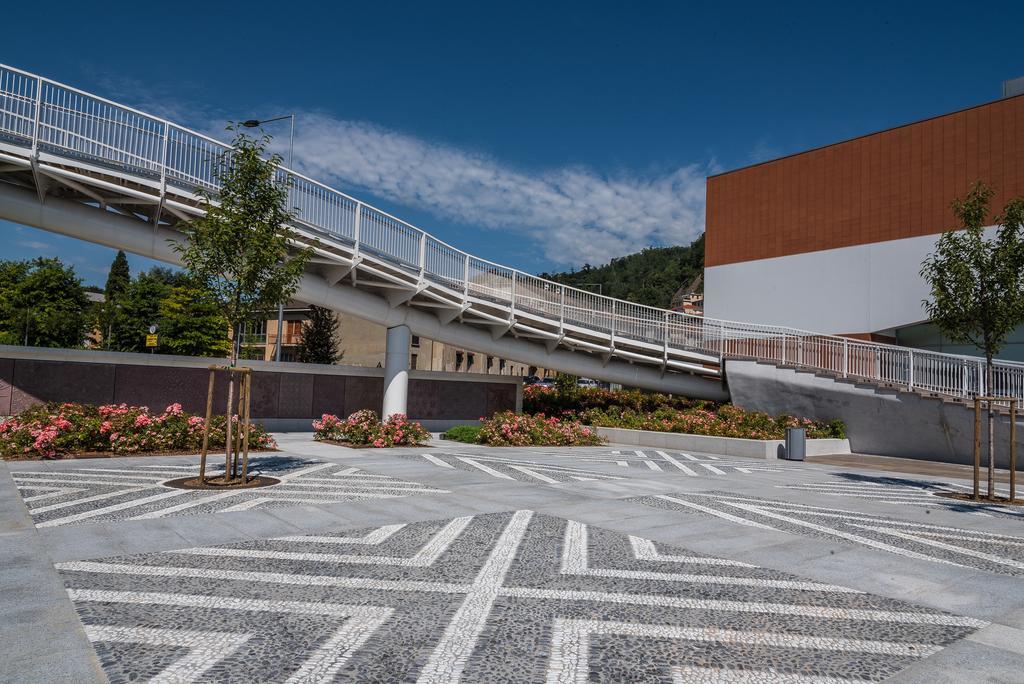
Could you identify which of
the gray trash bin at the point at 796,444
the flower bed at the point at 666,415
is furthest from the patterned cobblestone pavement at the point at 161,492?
the flower bed at the point at 666,415

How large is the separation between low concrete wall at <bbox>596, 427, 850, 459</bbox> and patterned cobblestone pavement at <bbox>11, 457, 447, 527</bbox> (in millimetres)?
12151

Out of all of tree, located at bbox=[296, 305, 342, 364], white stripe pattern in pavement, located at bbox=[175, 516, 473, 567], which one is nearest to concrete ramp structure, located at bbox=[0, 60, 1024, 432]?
white stripe pattern in pavement, located at bbox=[175, 516, 473, 567]

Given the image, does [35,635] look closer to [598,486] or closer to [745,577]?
[745,577]

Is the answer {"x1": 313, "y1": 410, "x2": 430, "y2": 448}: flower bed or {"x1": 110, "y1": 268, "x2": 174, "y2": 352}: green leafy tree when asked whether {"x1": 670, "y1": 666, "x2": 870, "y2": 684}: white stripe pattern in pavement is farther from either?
{"x1": 110, "y1": 268, "x2": 174, "y2": 352}: green leafy tree

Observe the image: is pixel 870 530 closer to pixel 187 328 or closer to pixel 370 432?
pixel 370 432

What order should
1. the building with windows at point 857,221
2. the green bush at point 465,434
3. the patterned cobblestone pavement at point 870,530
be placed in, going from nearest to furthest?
1. the patterned cobblestone pavement at point 870,530
2. the green bush at point 465,434
3. the building with windows at point 857,221

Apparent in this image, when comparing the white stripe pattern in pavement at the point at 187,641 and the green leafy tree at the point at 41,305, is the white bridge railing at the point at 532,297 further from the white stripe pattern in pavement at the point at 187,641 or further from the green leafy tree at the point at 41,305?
the green leafy tree at the point at 41,305

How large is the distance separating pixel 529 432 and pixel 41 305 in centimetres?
5234

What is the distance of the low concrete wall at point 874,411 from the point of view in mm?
19125

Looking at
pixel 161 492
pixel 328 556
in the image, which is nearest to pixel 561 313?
pixel 161 492

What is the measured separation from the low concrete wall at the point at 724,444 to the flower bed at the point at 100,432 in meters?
12.2

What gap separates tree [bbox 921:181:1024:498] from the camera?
12.5 meters

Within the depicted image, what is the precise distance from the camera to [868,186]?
27719 millimetres

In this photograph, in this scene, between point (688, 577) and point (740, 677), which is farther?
point (688, 577)
